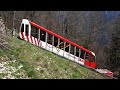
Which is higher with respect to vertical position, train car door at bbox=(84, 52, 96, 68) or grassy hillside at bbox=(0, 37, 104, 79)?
grassy hillside at bbox=(0, 37, 104, 79)

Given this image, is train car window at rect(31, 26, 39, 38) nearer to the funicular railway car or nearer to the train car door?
the funicular railway car

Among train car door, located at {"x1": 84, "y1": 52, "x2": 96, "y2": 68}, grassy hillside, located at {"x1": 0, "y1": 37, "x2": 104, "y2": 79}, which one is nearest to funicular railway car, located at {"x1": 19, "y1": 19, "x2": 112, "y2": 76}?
train car door, located at {"x1": 84, "y1": 52, "x2": 96, "y2": 68}

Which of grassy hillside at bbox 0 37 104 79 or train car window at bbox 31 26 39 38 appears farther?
train car window at bbox 31 26 39 38

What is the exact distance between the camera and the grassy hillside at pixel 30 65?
14156 mm

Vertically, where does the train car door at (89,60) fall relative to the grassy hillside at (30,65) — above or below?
below

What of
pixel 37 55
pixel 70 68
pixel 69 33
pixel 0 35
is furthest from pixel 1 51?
pixel 69 33

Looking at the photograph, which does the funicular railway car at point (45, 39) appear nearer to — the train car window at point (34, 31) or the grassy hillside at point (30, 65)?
the train car window at point (34, 31)

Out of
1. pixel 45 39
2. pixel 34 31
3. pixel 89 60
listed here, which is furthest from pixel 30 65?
pixel 89 60

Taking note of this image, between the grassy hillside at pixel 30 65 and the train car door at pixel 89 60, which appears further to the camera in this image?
the train car door at pixel 89 60

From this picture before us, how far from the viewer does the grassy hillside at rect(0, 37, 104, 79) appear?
14.2m

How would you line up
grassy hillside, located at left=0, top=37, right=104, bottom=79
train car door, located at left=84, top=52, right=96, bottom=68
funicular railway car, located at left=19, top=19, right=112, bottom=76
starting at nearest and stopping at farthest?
grassy hillside, located at left=0, top=37, right=104, bottom=79
funicular railway car, located at left=19, top=19, right=112, bottom=76
train car door, located at left=84, top=52, right=96, bottom=68

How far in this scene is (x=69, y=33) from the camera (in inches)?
2127

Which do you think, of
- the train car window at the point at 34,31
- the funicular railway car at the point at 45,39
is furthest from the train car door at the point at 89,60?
the train car window at the point at 34,31
